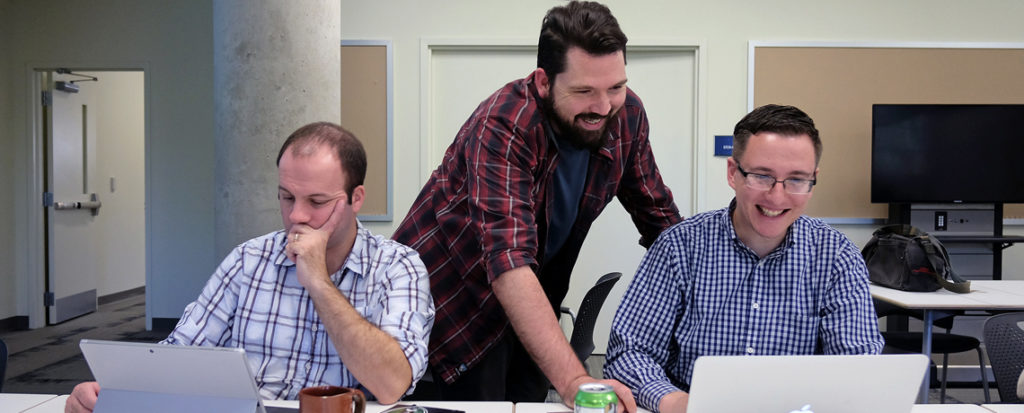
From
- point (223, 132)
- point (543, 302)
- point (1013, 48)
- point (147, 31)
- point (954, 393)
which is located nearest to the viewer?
point (543, 302)

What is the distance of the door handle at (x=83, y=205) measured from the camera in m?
5.70

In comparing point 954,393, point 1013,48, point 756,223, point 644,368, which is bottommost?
point 954,393

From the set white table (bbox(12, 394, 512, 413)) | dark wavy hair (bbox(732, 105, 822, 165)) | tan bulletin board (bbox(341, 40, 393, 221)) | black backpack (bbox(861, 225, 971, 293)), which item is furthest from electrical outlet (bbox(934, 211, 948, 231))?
white table (bbox(12, 394, 512, 413))

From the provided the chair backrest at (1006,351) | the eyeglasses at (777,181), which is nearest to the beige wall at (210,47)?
the chair backrest at (1006,351)

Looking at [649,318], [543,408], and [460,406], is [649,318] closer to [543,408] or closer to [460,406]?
[543,408]

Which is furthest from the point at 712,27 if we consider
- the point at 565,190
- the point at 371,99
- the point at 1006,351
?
the point at 565,190

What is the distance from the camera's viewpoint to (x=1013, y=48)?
4383mm

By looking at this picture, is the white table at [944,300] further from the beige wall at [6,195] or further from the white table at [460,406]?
the beige wall at [6,195]

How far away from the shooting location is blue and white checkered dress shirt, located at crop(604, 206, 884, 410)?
5.12 feet

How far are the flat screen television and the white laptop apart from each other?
343 cm

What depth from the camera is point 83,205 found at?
6105mm

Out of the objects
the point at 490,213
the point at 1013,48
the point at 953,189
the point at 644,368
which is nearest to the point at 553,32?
the point at 490,213

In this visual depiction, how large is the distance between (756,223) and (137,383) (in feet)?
3.99

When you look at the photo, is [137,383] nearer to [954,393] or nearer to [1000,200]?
[954,393]
